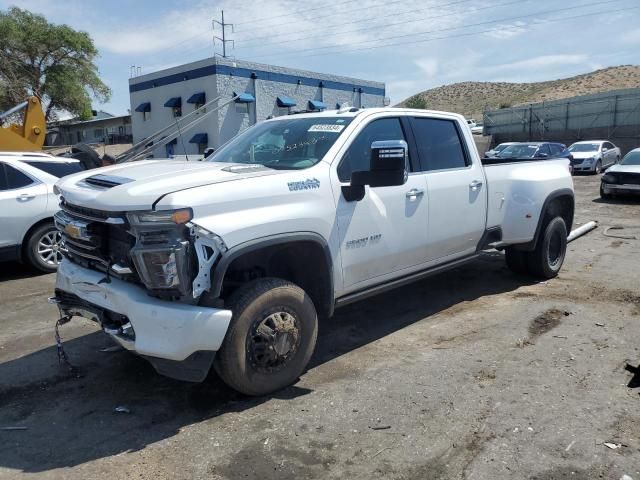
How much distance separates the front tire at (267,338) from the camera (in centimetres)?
353

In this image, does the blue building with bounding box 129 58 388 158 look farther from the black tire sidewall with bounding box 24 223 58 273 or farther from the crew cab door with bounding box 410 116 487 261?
the crew cab door with bounding box 410 116 487 261

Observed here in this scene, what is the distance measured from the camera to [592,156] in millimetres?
24297

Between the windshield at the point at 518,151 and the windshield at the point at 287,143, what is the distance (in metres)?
18.2

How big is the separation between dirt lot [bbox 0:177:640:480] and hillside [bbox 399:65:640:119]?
232 feet

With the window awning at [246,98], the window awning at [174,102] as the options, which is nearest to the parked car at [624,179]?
the window awning at [246,98]

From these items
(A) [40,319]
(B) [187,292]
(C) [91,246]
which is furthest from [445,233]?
(A) [40,319]

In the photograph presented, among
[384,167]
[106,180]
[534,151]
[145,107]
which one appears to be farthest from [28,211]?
[145,107]

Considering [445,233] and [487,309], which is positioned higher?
[445,233]

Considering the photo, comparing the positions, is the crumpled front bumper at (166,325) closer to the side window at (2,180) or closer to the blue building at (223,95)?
the side window at (2,180)

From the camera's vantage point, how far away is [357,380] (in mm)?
4121

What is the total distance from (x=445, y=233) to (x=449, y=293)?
4.85 ft

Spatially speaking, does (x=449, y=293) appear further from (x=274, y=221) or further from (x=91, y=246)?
(x=91, y=246)

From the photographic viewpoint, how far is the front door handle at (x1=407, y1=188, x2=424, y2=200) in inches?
185

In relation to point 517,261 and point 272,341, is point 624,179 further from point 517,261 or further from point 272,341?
point 272,341
